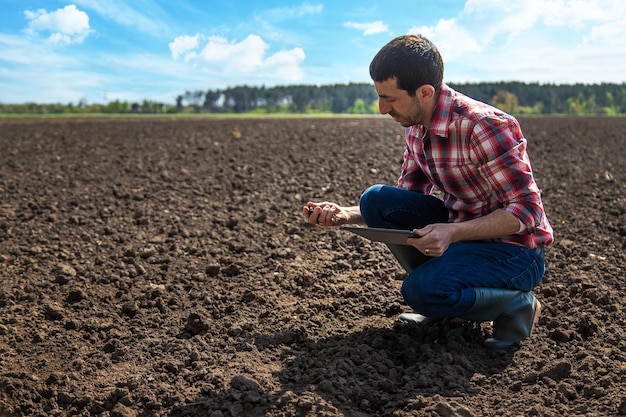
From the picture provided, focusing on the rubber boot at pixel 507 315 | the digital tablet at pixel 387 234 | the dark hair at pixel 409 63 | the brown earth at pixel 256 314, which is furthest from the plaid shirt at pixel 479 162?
the brown earth at pixel 256 314

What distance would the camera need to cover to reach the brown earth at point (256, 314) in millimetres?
2602

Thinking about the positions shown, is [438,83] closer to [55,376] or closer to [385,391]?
[385,391]

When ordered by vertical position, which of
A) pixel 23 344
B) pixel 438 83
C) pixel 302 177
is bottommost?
pixel 23 344

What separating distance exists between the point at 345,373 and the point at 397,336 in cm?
49

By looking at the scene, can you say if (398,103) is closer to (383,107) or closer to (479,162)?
(383,107)

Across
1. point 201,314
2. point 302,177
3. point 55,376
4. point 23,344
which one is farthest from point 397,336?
point 302,177

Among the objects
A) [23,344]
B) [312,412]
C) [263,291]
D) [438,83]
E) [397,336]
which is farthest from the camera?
[263,291]

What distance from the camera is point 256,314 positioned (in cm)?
351

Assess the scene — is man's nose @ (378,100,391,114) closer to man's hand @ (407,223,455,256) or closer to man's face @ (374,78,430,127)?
man's face @ (374,78,430,127)

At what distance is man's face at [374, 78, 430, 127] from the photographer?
2.79 metres

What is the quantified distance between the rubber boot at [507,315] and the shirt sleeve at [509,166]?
0.36 meters

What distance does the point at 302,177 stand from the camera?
22.9 ft

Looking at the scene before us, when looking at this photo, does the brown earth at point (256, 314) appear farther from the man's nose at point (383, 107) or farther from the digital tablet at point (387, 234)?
the man's nose at point (383, 107)

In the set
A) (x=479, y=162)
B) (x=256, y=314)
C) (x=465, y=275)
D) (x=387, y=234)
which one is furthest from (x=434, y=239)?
(x=256, y=314)
